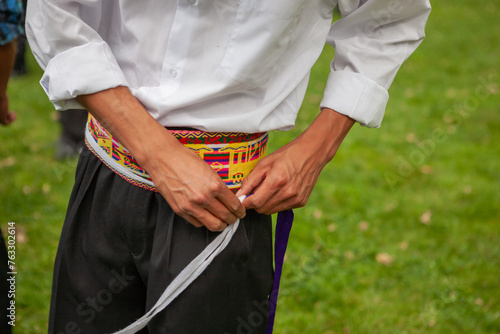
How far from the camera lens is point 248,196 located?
4.05 ft

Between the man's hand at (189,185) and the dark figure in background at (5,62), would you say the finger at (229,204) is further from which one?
the dark figure in background at (5,62)

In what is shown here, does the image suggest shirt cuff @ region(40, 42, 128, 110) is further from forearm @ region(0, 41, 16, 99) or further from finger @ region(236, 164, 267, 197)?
forearm @ region(0, 41, 16, 99)

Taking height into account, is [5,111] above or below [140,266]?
below

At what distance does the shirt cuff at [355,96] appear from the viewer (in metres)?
1.32

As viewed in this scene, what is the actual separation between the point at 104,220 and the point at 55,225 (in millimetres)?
2216

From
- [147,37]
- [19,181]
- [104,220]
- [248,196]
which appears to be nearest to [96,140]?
[104,220]

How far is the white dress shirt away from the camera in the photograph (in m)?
1.12

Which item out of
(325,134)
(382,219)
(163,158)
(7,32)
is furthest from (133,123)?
(382,219)

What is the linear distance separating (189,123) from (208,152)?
83 millimetres

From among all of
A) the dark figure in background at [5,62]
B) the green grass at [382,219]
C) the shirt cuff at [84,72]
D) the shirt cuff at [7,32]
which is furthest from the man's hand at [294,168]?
the green grass at [382,219]

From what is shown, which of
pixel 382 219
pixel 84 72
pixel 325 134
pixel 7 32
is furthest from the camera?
pixel 382 219

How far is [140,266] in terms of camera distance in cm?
128

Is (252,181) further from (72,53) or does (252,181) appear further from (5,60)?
(5,60)

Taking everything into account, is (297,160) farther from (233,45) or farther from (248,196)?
(233,45)
